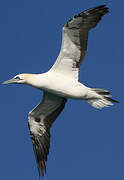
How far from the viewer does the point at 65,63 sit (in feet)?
54.9

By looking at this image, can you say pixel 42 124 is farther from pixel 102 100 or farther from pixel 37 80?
pixel 102 100

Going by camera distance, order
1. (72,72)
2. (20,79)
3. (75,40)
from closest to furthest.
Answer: (75,40) → (72,72) → (20,79)

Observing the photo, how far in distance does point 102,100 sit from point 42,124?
2.62 metres

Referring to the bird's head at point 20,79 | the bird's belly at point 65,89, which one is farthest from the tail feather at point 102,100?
the bird's head at point 20,79

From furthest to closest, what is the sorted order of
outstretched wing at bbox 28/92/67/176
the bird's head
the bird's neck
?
outstretched wing at bbox 28/92/67/176 < the bird's head < the bird's neck

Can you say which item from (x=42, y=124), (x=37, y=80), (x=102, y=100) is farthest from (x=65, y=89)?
(x=42, y=124)

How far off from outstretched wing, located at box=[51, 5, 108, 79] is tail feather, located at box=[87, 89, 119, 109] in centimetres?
97

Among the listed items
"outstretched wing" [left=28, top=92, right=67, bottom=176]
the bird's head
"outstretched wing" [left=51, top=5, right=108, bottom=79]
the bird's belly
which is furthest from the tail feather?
the bird's head

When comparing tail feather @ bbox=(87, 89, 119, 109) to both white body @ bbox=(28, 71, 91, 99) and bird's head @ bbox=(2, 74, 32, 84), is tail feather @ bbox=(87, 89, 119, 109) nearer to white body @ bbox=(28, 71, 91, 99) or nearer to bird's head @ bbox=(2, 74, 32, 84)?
white body @ bbox=(28, 71, 91, 99)

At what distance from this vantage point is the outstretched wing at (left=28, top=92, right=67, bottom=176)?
1809 centimetres

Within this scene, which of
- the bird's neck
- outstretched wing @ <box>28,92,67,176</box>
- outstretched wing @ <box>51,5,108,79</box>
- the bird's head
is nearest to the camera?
outstretched wing @ <box>51,5,108,79</box>

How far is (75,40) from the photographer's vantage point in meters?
16.5

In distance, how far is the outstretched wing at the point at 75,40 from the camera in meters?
16.1

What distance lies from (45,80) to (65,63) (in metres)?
0.92
